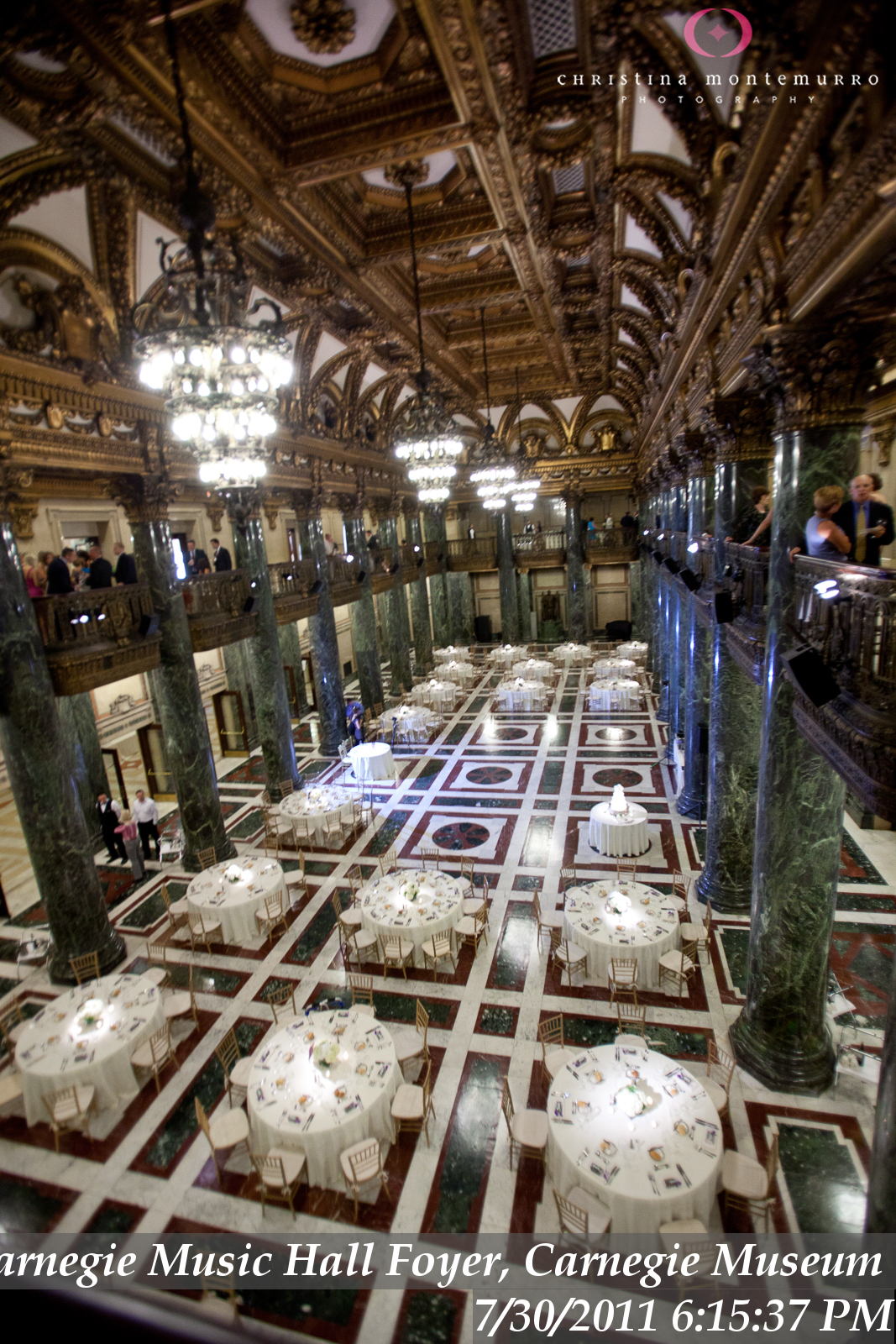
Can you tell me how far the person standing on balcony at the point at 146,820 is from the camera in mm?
11172

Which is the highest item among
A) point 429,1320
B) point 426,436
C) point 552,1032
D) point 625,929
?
point 426,436

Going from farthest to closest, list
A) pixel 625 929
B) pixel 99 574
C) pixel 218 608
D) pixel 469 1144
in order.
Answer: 1. pixel 218 608
2. pixel 99 574
3. pixel 625 929
4. pixel 469 1144

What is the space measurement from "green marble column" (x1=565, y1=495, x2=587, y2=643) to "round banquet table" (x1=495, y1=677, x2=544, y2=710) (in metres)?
6.84

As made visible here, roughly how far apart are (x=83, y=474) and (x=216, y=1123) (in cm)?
867

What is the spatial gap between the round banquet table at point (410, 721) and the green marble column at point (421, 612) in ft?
19.8

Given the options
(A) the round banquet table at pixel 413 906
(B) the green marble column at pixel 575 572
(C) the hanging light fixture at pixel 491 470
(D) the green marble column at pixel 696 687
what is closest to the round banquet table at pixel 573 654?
(B) the green marble column at pixel 575 572

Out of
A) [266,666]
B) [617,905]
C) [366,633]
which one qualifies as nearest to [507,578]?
[366,633]

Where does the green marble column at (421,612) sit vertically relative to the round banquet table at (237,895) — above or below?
above

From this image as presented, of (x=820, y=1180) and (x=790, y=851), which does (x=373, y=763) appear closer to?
(x=790, y=851)

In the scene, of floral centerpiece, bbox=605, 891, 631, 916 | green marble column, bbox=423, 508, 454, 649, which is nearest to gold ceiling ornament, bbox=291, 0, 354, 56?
floral centerpiece, bbox=605, 891, 631, 916

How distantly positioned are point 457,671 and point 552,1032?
14462 millimetres

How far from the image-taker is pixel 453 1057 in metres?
6.63

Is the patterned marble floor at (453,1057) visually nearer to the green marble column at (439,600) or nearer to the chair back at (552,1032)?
the chair back at (552,1032)

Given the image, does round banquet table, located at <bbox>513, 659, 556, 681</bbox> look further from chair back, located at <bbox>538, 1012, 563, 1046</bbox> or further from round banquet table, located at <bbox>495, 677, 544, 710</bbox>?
chair back, located at <bbox>538, 1012, 563, 1046</bbox>
